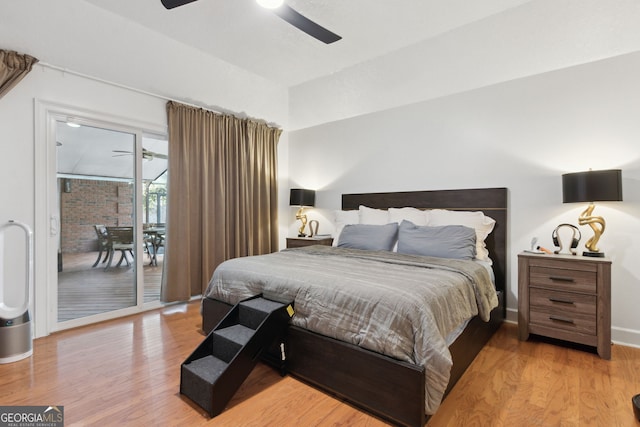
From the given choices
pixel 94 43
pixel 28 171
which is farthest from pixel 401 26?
pixel 28 171

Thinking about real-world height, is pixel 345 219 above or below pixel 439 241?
above

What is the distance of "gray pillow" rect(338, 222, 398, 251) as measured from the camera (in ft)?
10.8

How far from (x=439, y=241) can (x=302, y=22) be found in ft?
6.98

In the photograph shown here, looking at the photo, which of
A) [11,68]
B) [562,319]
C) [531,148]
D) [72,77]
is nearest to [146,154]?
[72,77]

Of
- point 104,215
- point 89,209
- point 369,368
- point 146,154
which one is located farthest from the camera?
point 146,154

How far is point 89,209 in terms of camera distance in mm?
3174

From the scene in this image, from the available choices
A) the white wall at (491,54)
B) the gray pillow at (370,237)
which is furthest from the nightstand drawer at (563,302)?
the white wall at (491,54)

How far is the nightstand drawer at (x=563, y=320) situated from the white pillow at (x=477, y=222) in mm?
593

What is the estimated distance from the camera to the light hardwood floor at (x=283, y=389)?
1.67 m

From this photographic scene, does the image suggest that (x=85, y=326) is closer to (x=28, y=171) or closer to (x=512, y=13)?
(x=28, y=171)

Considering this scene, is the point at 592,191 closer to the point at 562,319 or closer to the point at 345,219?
the point at 562,319

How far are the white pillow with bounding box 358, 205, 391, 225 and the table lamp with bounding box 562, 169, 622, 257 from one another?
163 centimetres

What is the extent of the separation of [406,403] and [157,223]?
3.25m

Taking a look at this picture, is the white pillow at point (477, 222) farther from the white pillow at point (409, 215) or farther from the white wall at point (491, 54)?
the white wall at point (491, 54)
